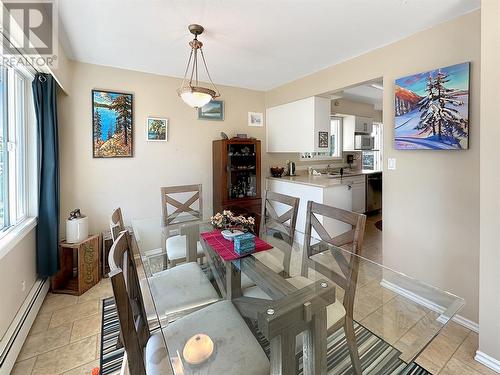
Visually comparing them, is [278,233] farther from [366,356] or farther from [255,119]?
[255,119]

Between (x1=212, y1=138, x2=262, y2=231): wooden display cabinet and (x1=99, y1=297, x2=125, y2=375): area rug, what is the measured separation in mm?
1820

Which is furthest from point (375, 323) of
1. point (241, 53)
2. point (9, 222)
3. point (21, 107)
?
point (21, 107)

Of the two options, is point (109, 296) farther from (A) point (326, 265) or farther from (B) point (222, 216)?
(A) point (326, 265)

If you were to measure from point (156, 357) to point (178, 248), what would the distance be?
125 cm

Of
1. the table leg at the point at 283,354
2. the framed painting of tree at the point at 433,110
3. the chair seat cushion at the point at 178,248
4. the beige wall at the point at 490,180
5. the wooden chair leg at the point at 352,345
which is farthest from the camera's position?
the chair seat cushion at the point at 178,248

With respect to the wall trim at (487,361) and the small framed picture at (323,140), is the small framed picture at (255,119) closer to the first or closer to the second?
the small framed picture at (323,140)

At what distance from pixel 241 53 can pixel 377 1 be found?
4.44 feet

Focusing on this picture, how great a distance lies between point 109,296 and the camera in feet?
8.36

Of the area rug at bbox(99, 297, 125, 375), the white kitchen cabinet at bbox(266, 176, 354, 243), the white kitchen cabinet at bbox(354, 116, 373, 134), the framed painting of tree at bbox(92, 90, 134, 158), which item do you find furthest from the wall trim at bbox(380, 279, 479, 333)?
the white kitchen cabinet at bbox(354, 116, 373, 134)

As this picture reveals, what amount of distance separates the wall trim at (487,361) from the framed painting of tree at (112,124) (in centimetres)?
378

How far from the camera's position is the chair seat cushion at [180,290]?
1599 millimetres

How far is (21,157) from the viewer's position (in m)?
2.34

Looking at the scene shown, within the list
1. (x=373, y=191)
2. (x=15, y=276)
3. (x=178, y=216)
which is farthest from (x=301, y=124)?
(x=15, y=276)

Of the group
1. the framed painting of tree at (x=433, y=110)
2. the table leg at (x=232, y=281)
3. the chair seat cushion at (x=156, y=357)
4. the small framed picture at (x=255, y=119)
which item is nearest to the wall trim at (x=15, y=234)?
the chair seat cushion at (x=156, y=357)
